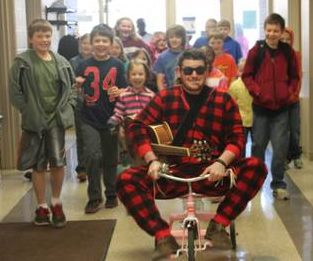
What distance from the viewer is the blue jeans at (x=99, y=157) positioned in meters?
4.41

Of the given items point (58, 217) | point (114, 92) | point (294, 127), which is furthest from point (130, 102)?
point (294, 127)

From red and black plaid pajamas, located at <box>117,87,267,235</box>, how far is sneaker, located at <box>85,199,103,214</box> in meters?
1.33

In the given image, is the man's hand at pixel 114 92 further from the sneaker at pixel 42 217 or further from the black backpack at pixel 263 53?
the black backpack at pixel 263 53

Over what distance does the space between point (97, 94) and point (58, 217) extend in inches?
36.7

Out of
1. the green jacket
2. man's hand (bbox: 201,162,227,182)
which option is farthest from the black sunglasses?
the green jacket

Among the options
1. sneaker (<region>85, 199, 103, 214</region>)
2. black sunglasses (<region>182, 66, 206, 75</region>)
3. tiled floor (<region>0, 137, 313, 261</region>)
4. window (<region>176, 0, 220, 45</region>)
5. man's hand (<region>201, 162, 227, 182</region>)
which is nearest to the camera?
man's hand (<region>201, 162, 227, 182</region>)

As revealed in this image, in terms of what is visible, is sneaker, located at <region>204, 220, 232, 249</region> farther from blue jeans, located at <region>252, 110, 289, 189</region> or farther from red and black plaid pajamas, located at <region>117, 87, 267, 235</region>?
blue jeans, located at <region>252, 110, 289, 189</region>

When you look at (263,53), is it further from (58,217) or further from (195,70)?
(58,217)

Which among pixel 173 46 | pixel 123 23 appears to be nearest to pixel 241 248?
pixel 173 46

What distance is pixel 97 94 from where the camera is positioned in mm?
4414

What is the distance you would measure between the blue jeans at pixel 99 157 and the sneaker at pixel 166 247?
1506 mm

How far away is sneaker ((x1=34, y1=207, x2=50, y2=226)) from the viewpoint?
4.13 metres

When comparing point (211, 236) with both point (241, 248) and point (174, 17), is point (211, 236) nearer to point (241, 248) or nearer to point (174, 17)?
point (241, 248)

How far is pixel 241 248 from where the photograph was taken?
3543 millimetres
